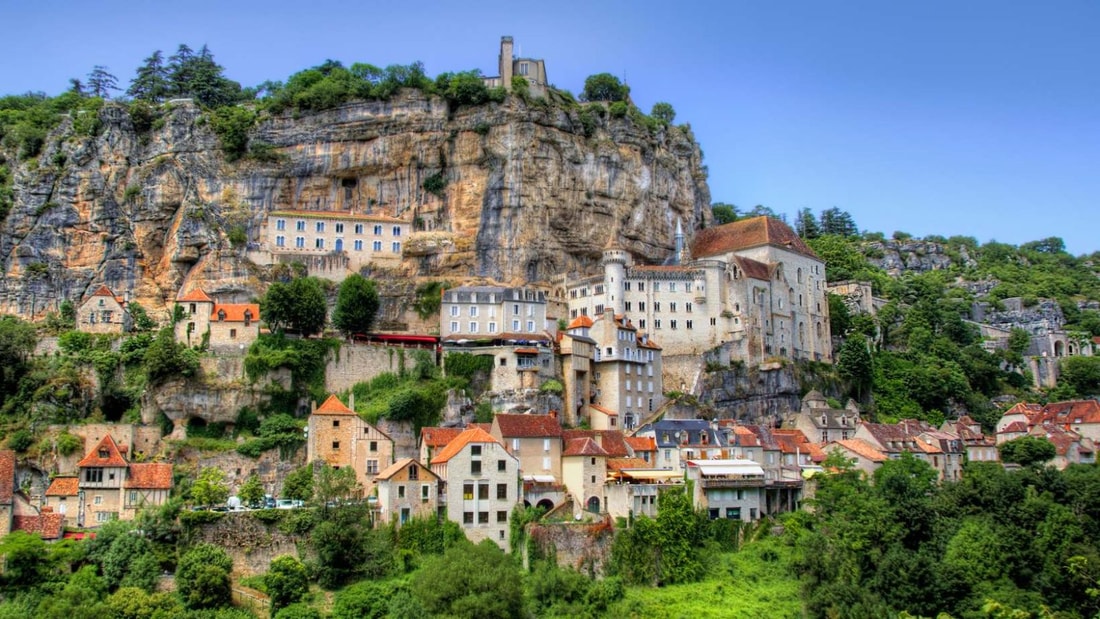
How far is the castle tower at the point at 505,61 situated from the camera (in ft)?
276

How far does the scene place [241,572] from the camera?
165 ft

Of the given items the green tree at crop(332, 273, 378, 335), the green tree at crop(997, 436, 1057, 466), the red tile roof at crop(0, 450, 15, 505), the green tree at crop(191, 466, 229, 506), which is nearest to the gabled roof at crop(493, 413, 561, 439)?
the green tree at crop(191, 466, 229, 506)

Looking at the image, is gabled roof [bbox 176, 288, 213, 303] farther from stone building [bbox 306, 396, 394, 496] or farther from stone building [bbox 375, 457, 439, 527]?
stone building [bbox 375, 457, 439, 527]

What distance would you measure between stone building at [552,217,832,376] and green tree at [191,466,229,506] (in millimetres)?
29430

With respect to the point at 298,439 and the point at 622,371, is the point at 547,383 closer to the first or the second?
the point at 622,371

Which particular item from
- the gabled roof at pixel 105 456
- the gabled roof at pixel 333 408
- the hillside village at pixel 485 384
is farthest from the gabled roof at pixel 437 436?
the gabled roof at pixel 105 456

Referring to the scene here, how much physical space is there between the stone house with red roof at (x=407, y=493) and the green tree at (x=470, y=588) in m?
4.28

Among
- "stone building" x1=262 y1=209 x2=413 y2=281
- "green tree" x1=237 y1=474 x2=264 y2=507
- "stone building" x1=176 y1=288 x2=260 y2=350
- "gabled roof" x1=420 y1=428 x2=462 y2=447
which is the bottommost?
"green tree" x1=237 y1=474 x2=264 y2=507

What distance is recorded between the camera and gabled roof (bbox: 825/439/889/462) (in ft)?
207

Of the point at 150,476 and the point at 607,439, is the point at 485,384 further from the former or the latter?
the point at 150,476

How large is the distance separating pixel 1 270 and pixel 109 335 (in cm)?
1356

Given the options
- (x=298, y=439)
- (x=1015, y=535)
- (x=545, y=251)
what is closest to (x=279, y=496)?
(x=298, y=439)

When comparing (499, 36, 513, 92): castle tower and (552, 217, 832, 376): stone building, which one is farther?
(499, 36, 513, 92): castle tower

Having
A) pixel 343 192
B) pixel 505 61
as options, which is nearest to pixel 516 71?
pixel 505 61
